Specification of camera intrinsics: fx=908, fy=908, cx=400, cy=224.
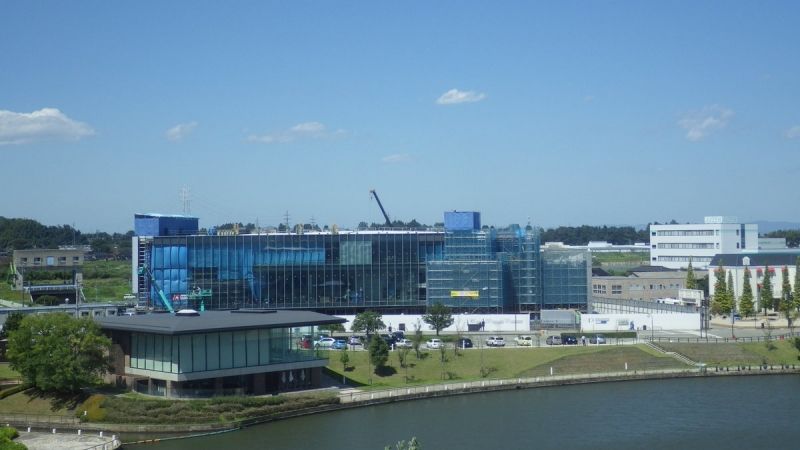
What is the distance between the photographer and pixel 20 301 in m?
53.0

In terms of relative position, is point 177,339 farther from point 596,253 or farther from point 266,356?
point 596,253

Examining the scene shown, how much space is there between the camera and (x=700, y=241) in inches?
2606

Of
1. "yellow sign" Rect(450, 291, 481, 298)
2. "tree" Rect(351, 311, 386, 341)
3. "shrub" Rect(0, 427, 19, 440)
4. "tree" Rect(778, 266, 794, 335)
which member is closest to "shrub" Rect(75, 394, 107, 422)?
"shrub" Rect(0, 427, 19, 440)

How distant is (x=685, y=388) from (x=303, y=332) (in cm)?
1415

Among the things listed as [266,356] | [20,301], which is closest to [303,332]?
[266,356]

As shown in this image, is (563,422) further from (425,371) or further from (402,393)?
(425,371)

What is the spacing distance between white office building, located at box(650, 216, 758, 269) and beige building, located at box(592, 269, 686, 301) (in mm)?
5820

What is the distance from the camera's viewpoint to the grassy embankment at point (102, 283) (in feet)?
185

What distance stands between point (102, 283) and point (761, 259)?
45.3 m

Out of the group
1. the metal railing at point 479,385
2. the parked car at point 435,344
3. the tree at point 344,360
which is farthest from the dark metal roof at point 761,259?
the tree at point 344,360

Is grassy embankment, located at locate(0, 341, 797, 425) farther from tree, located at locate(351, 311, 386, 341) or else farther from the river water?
tree, located at locate(351, 311, 386, 341)

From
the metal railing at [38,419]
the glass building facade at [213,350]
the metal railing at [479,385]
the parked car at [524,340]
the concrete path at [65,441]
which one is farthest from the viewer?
the parked car at [524,340]

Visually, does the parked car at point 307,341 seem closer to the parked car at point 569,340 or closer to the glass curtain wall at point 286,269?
the parked car at point 569,340

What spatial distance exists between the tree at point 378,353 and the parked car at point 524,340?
695 centimetres
